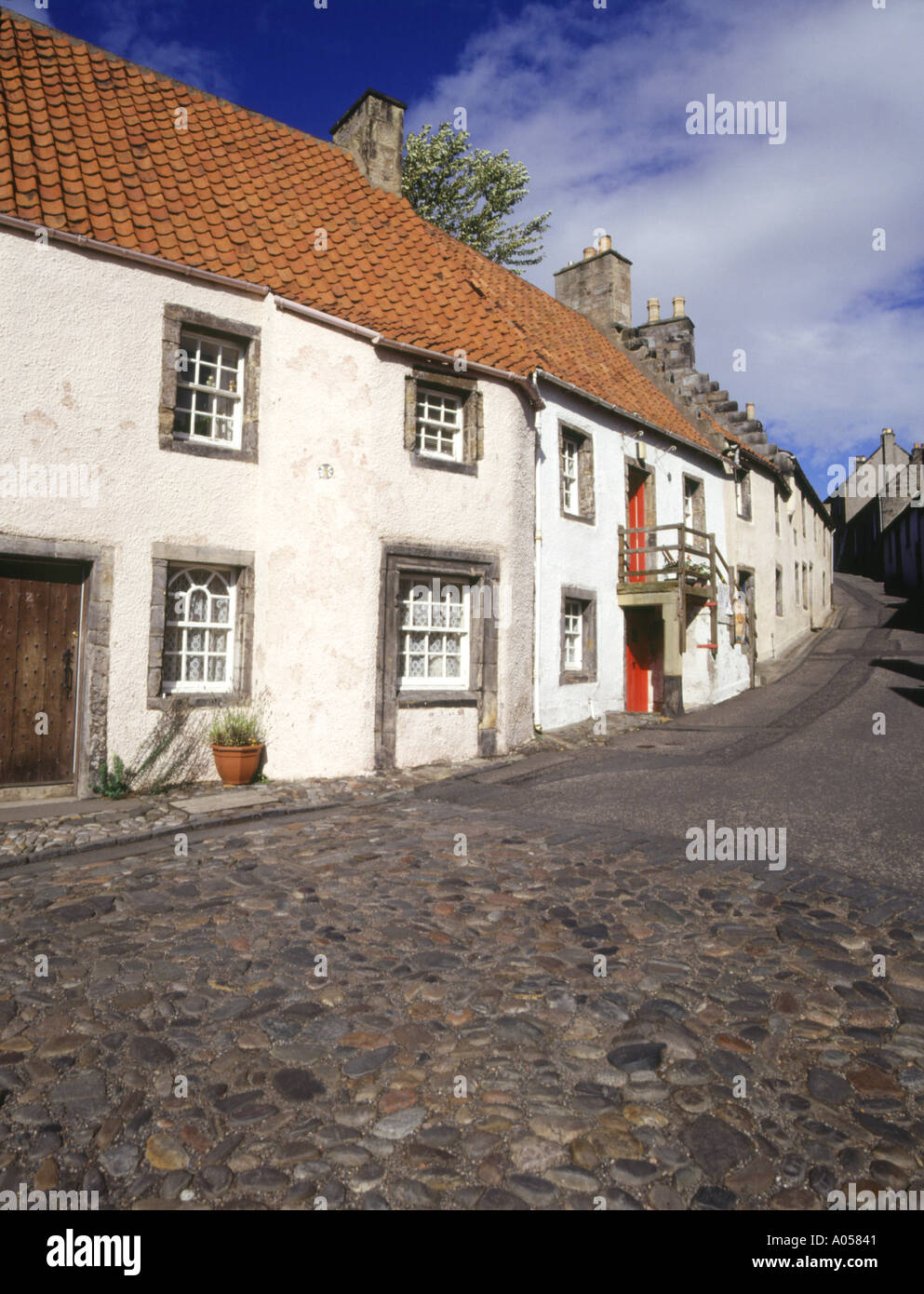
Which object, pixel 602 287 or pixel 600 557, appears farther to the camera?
pixel 602 287

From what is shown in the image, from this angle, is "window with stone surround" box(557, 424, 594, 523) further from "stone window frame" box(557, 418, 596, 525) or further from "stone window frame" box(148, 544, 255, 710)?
"stone window frame" box(148, 544, 255, 710)

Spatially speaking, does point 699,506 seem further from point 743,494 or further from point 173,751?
point 173,751

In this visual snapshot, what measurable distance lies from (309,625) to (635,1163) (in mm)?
8131

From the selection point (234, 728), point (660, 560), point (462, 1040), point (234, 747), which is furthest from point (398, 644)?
point (660, 560)

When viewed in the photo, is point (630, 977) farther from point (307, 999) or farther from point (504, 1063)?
point (307, 999)

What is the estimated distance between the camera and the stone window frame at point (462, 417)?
10.9 metres

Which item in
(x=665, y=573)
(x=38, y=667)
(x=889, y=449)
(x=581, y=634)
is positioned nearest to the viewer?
(x=38, y=667)

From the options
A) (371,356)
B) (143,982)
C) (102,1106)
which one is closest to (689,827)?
(143,982)

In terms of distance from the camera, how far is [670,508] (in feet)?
57.7

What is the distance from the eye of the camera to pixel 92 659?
8.75 metres

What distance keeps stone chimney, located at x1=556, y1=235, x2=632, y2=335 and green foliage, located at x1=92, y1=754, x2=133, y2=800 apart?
1636 cm

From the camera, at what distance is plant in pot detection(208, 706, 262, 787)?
367 inches

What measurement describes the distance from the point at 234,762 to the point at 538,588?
6.06 metres

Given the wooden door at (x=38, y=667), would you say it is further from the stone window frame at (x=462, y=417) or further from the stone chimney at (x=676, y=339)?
the stone chimney at (x=676, y=339)
